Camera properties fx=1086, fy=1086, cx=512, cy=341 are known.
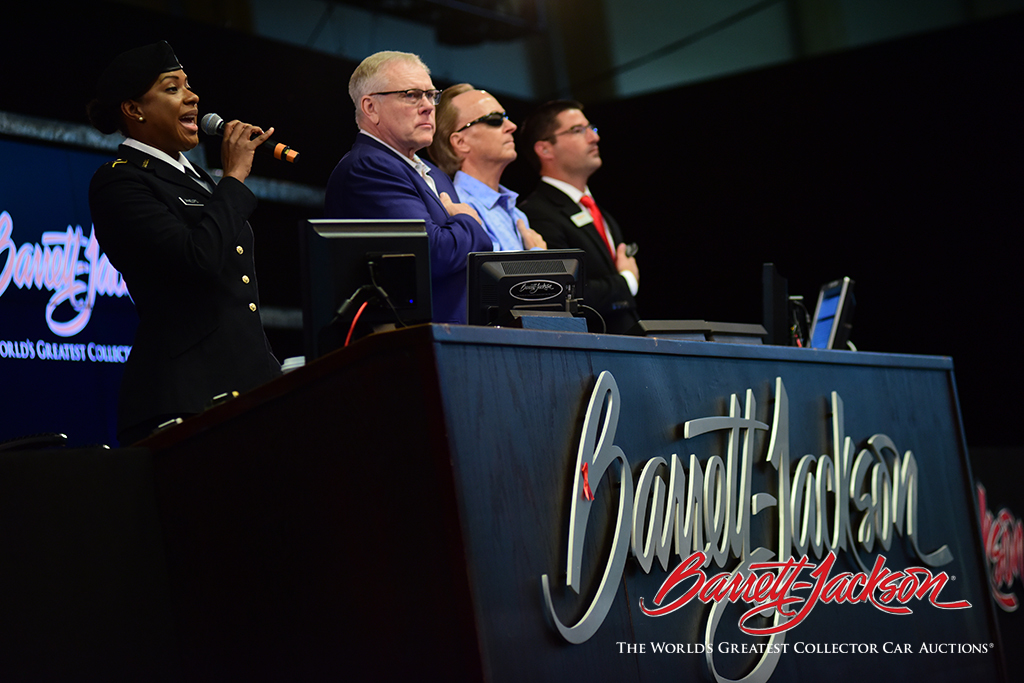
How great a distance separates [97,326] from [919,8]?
3.81m

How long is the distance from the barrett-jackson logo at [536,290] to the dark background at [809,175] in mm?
2293

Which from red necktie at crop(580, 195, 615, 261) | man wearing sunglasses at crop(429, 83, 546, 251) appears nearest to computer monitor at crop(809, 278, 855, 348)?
red necktie at crop(580, 195, 615, 261)

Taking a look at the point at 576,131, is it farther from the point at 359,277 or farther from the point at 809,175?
the point at 359,277

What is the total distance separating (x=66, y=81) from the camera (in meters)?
3.84

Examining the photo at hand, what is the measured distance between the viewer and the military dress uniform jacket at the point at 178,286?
2.16 m

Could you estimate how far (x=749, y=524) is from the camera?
2.08 meters

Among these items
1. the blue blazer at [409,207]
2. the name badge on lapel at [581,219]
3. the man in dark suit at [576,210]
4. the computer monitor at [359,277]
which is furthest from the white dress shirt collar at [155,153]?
the name badge on lapel at [581,219]

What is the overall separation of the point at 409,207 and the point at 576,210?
115cm

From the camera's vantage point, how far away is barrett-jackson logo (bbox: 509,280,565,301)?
2328 millimetres

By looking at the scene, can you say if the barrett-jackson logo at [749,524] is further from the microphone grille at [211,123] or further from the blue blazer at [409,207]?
the microphone grille at [211,123]

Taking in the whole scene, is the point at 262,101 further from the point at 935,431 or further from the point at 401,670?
the point at 401,670

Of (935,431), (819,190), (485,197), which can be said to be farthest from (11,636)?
(819,190)

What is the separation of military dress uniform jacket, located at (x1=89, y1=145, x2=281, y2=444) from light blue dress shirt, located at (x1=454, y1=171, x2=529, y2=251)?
98 centimetres

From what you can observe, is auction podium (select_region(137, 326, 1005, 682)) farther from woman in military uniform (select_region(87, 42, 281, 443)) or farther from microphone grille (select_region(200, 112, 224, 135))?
microphone grille (select_region(200, 112, 224, 135))
